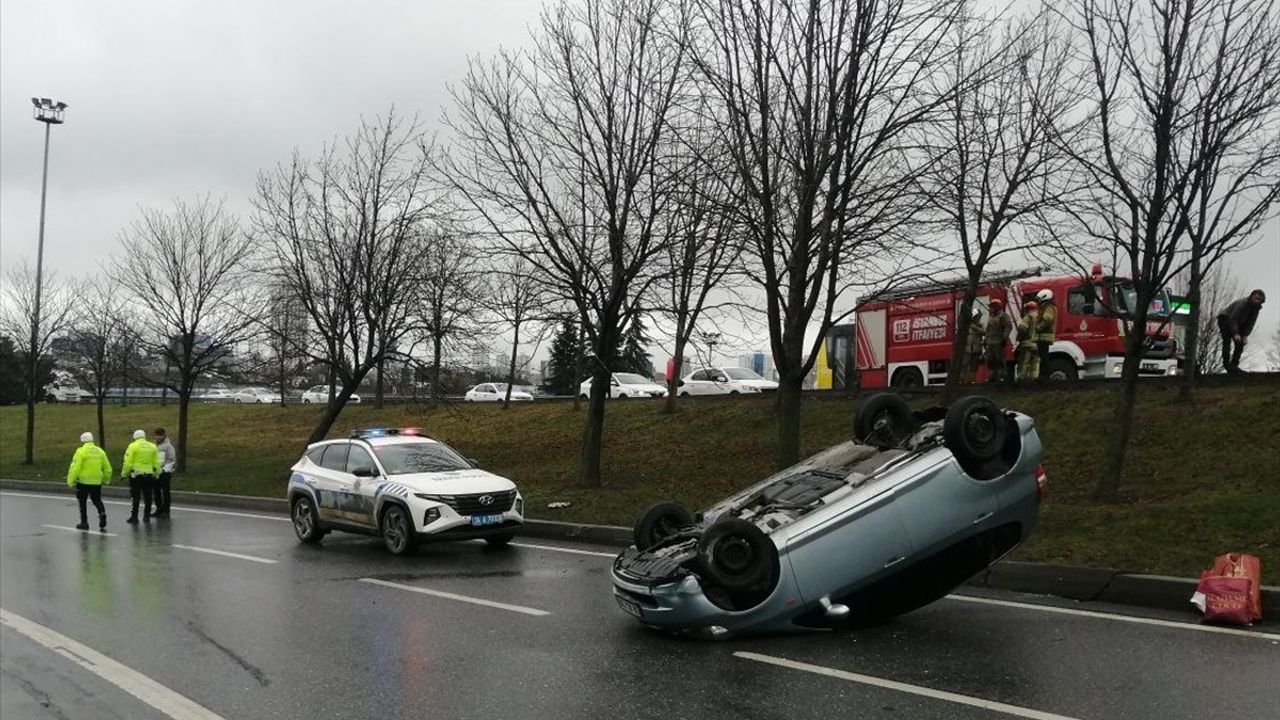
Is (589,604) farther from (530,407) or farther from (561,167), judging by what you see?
(530,407)

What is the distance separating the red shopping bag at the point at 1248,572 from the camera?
7.27m

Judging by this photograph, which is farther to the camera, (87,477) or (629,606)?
(87,477)

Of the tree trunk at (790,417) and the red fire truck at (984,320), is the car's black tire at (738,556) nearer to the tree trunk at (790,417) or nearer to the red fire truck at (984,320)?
the tree trunk at (790,417)

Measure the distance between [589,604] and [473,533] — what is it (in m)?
4.01

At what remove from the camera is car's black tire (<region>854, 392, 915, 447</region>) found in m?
7.93

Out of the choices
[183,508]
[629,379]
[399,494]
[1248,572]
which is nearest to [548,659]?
[1248,572]

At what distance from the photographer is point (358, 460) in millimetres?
13859

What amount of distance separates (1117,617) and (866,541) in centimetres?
259

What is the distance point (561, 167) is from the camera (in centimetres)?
1728

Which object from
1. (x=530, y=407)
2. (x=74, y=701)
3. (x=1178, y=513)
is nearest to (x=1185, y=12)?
(x=1178, y=513)

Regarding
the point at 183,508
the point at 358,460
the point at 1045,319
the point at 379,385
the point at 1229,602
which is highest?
the point at 1045,319

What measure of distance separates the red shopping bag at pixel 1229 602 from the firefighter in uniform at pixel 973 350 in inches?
519

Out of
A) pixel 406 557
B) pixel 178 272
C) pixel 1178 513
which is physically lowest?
pixel 406 557

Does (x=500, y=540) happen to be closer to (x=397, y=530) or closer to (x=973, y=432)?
(x=397, y=530)
